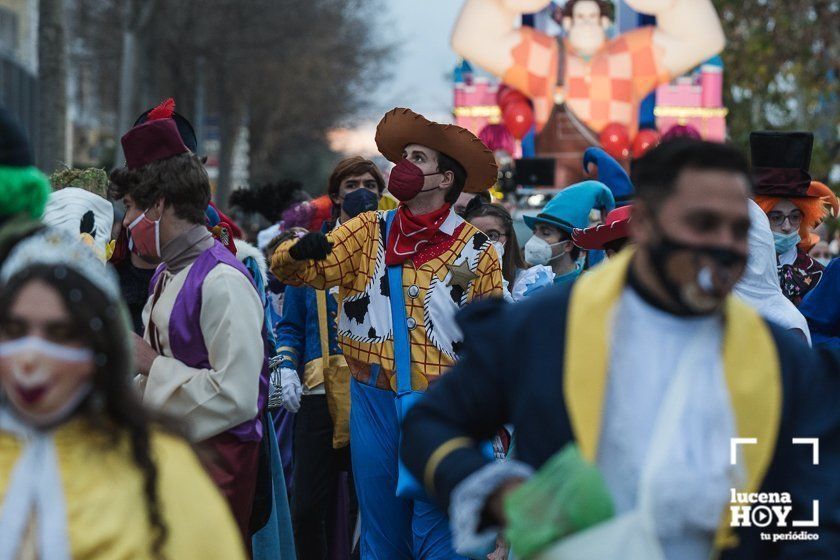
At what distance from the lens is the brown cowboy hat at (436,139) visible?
665cm

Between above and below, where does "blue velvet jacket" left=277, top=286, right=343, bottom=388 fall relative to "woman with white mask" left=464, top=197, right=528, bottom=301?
below

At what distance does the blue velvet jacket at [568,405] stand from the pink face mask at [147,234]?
2120 millimetres

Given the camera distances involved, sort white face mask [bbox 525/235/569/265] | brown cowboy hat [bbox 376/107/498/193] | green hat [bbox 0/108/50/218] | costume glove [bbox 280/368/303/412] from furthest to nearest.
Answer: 1. white face mask [bbox 525/235/569/265]
2. costume glove [bbox 280/368/303/412]
3. brown cowboy hat [bbox 376/107/498/193]
4. green hat [bbox 0/108/50/218]

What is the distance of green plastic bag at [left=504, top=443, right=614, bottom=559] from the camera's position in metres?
3.06

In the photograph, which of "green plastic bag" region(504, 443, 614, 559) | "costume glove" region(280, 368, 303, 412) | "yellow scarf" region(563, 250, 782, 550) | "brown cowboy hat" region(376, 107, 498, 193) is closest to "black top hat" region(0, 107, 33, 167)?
"yellow scarf" region(563, 250, 782, 550)

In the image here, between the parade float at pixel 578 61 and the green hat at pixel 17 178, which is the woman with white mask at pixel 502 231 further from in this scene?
the parade float at pixel 578 61

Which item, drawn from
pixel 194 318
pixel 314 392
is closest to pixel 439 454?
pixel 194 318

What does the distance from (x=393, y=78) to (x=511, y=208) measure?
137 feet

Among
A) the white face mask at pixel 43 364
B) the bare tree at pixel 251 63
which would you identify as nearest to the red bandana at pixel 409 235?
the white face mask at pixel 43 364

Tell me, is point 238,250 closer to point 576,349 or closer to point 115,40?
point 576,349

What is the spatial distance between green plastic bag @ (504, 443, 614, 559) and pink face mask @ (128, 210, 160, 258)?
2.62 meters

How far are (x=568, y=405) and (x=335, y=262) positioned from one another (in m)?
3.20

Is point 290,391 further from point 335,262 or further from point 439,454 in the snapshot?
point 439,454

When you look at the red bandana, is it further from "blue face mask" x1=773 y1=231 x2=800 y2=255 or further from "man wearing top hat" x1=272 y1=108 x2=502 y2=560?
"blue face mask" x1=773 y1=231 x2=800 y2=255
